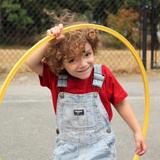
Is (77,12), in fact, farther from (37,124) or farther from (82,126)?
(82,126)

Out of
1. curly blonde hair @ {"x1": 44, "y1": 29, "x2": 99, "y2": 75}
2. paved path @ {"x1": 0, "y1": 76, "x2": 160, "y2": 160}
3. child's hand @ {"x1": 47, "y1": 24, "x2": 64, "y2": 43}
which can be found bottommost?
paved path @ {"x1": 0, "y1": 76, "x2": 160, "y2": 160}

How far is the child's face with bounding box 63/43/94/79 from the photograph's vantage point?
306 cm

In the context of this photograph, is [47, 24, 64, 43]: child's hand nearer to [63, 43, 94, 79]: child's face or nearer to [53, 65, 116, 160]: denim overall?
[63, 43, 94, 79]: child's face

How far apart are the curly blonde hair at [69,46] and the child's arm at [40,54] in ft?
0.10

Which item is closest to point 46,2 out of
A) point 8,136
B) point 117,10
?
point 117,10

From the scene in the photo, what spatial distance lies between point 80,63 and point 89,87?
184 mm

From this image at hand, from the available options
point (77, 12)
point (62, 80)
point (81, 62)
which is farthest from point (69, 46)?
point (77, 12)

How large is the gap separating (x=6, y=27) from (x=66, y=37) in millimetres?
7390

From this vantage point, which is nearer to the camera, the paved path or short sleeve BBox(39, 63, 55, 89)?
short sleeve BBox(39, 63, 55, 89)

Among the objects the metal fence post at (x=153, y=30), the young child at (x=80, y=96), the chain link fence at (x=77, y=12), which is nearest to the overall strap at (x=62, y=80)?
the young child at (x=80, y=96)

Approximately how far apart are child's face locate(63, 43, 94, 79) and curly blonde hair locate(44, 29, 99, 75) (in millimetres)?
29

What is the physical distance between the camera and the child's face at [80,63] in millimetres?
3064

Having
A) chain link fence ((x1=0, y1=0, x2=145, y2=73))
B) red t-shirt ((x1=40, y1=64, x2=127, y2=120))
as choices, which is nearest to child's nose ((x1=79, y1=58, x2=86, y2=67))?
red t-shirt ((x1=40, y1=64, x2=127, y2=120))

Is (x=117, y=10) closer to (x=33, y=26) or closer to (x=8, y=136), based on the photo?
(x=33, y=26)
